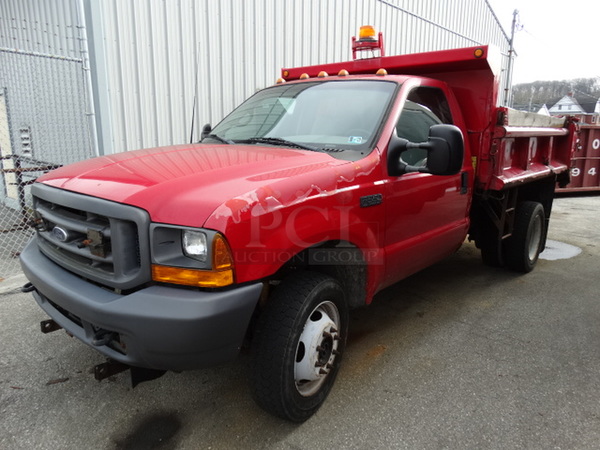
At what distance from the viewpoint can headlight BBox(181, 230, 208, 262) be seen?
1.94m

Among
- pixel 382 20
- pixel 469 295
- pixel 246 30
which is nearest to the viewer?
pixel 469 295

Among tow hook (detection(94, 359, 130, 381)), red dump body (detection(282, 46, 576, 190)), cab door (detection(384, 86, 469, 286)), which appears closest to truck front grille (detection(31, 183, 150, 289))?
tow hook (detection(94, 359, 130, 381))

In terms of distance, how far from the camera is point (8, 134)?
7.48 m

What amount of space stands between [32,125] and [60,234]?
585 cm

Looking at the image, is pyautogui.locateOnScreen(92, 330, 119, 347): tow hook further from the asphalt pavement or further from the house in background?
the house in background

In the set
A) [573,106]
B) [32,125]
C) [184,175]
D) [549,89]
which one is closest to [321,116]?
[184,175]

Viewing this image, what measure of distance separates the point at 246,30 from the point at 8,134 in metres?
4.40

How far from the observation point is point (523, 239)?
4836 mm

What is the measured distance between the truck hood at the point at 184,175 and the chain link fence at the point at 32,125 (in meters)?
3.15

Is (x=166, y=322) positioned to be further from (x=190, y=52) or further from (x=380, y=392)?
(x=190, y=52)

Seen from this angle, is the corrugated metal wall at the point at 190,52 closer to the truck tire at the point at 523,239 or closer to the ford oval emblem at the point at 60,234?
the ford oval emblem at the point at 60,234

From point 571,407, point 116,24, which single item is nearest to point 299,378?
point 571,407

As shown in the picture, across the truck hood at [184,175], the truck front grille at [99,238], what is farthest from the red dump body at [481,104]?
the truck front grille at [99,238]

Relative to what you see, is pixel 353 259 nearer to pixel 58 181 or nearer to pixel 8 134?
pixel 58 181
